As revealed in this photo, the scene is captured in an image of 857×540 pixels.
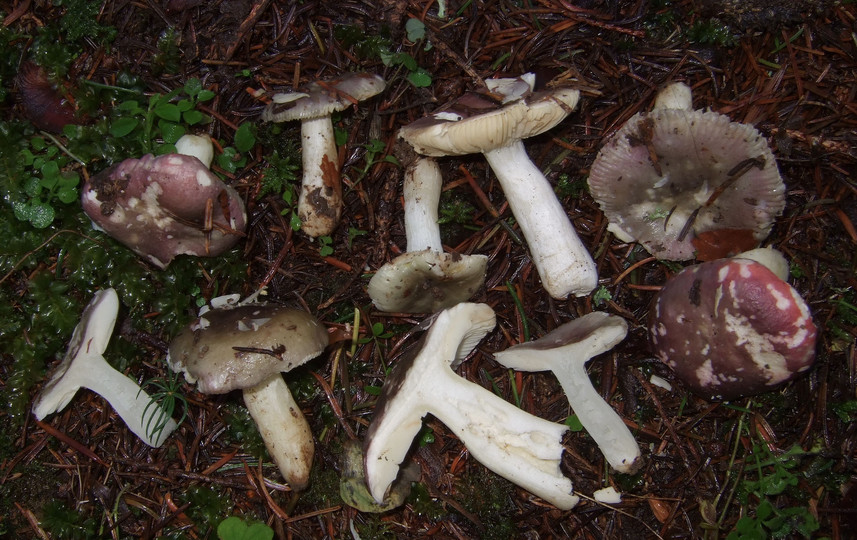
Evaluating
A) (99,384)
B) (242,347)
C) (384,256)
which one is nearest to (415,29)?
(384,256)

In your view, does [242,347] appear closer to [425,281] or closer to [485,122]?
[425,281]

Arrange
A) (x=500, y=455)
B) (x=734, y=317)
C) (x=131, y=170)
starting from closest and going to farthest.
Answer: (x=734, y=317) < (x=500, y=455) < (x=131, y=170)

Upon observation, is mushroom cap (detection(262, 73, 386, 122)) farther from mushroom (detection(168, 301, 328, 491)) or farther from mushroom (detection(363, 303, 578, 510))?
mushroom (detection(363, 303, 578, 510))

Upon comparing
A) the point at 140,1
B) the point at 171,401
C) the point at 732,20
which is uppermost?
the point at 732,20

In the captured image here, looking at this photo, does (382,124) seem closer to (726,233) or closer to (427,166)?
(427,166)

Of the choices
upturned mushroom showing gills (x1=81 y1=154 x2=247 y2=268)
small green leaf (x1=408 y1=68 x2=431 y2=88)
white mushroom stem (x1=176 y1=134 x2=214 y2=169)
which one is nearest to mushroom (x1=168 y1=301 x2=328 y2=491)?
upturned mushroom showing gills (x1=81 y1=154 x2=247 y2=268)

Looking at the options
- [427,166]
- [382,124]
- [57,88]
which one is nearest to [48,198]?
[57,88]
